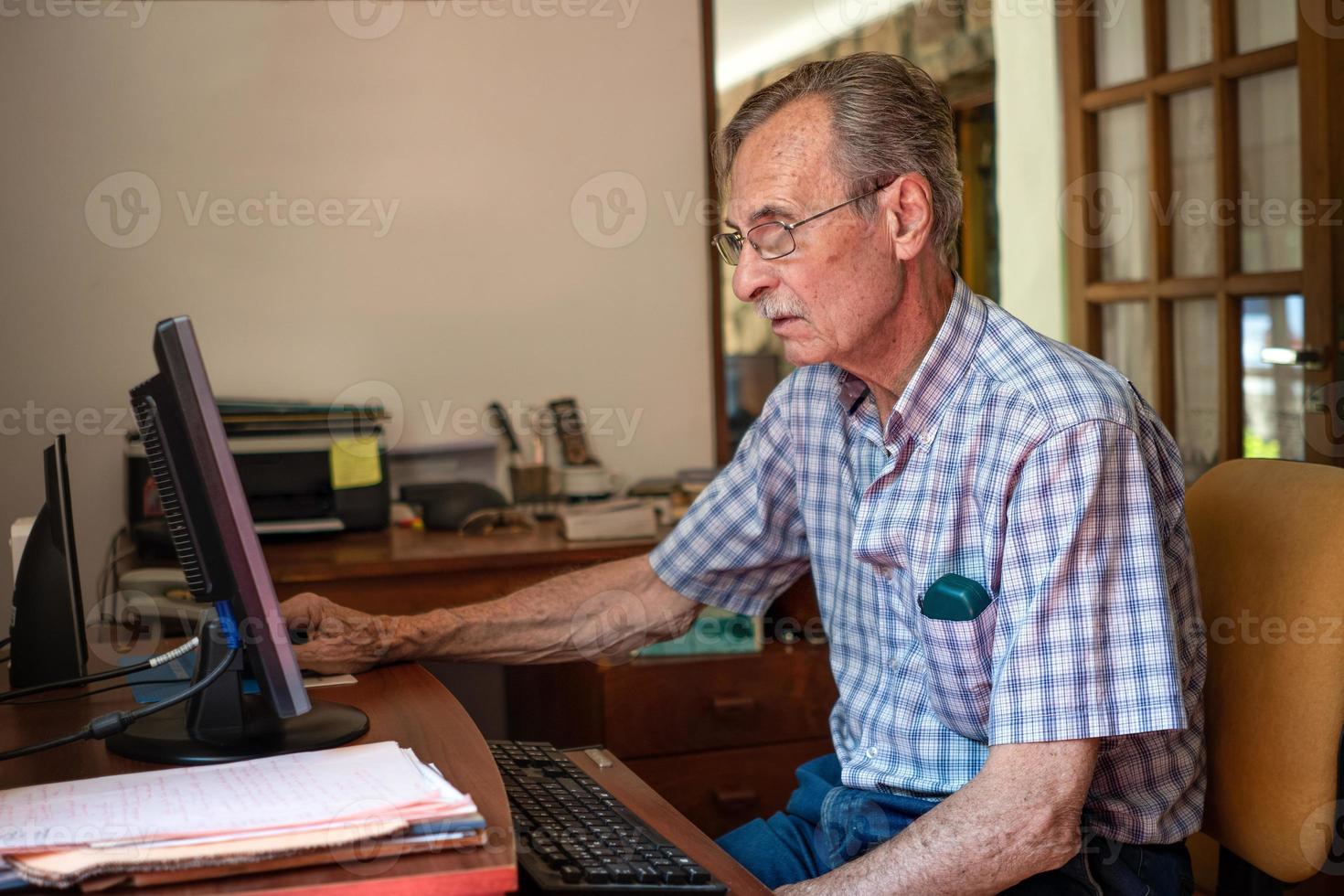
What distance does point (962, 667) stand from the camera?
120 cm

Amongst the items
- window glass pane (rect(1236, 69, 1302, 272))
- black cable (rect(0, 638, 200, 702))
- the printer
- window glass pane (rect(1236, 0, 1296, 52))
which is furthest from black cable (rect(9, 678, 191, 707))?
window glass pane (rect(1236, 0, 1296, 52))

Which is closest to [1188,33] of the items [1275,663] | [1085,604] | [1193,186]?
[1193,186]

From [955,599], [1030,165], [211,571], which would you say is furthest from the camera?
[1030,165]

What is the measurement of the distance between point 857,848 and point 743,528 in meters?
0.43

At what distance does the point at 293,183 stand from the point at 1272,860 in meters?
2.04

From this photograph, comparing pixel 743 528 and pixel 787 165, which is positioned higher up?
pixel 787 165

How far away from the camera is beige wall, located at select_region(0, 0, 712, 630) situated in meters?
2.37

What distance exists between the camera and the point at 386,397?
257 centimetres

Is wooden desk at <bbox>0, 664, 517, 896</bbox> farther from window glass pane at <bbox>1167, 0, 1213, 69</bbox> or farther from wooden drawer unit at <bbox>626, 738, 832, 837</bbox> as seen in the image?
window glass pane at <bbox>1167, 0, 1213, 69</bbox>

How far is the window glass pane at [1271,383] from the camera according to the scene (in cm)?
262

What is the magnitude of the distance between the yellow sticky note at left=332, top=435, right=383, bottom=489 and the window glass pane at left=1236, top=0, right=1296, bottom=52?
1.95 metres

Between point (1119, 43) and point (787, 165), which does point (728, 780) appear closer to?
point (787, 165)

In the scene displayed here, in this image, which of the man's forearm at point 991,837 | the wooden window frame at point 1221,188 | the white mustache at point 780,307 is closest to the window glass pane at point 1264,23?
the wooden window frame at point 1221,188

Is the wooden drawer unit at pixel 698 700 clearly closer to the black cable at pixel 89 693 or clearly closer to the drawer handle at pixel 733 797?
the drawer handle at pixel 733 797
